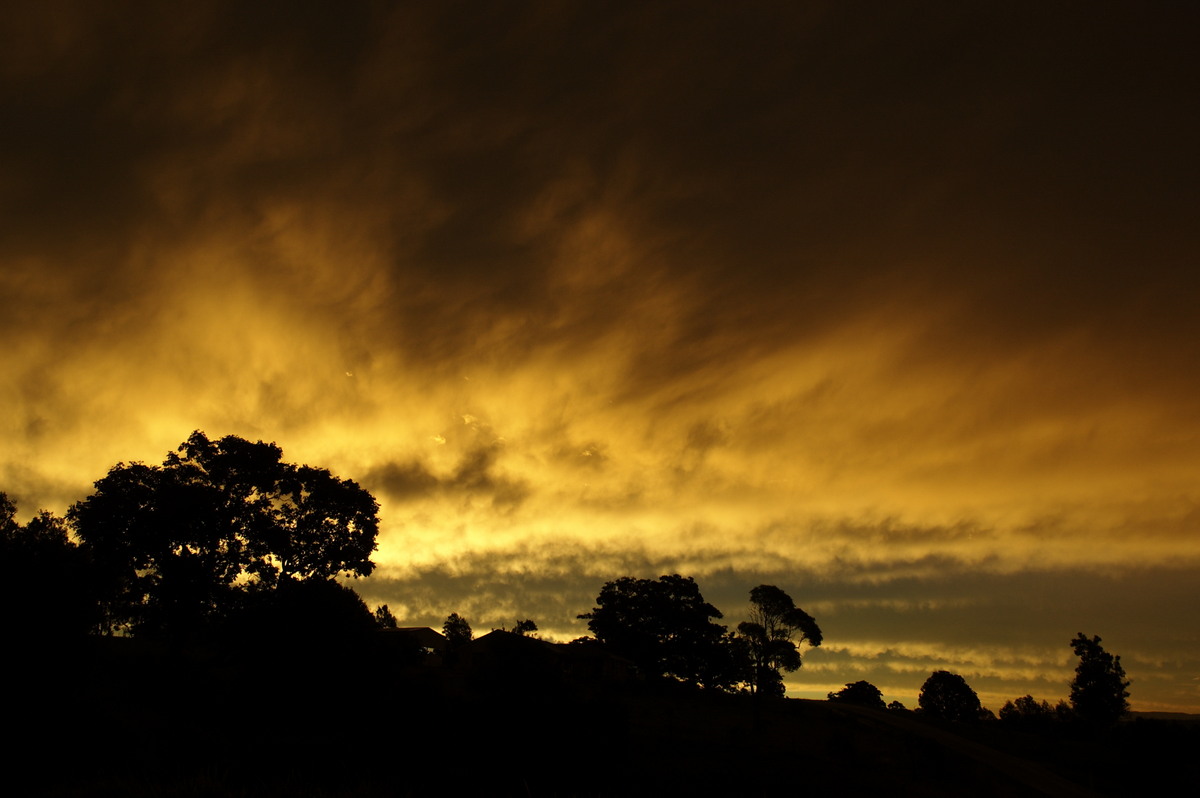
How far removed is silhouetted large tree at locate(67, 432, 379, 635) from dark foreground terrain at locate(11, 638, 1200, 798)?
3.82 meters

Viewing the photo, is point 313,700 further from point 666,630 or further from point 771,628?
point 666,630

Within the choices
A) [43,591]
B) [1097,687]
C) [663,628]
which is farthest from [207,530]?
[1097,687]

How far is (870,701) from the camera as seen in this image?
15675 cm

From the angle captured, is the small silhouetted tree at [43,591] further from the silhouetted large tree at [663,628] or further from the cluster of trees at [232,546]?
the silhouetted large tree at [663,628]

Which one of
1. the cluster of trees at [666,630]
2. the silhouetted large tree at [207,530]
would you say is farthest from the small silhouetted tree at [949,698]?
the silhouetted large tree at [207,530]

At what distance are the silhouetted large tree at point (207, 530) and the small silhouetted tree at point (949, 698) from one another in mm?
132286

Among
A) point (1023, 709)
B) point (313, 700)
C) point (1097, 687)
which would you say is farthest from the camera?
point (1023, 709)

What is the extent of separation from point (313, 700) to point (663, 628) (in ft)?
250

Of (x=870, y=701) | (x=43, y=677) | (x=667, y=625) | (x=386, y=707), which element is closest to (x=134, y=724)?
(x=43, y=677)

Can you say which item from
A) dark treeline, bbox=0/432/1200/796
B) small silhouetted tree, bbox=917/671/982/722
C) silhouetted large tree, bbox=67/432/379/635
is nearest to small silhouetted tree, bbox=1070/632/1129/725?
dark treeline, bbox=0/432/1200/796

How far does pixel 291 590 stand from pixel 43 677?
10321mm

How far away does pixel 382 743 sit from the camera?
24891mm

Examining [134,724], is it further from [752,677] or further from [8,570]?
[752,677]

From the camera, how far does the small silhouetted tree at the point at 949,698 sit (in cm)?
13412
